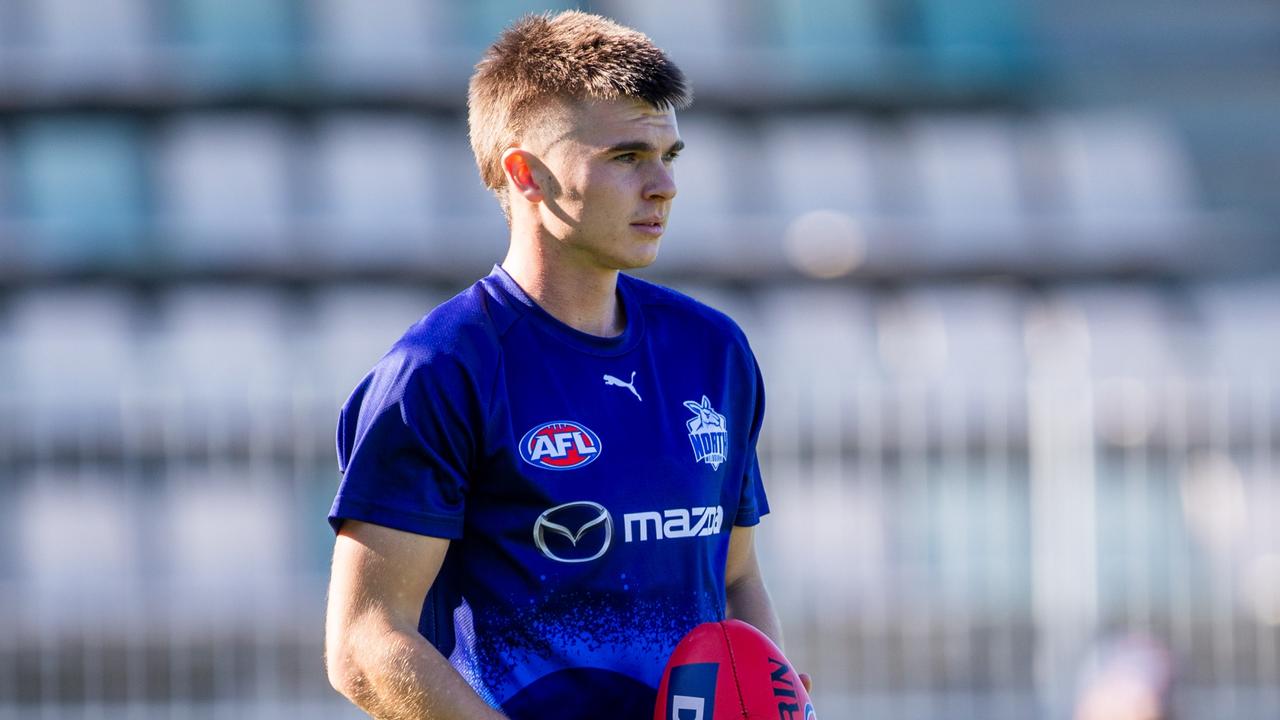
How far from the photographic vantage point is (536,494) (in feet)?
9.39

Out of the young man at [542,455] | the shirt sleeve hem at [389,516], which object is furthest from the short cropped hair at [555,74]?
the shirt sleeve hem at [389,516]

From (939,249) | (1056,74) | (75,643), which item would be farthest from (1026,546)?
(1056,74)

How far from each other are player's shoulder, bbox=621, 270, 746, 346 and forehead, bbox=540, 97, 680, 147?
1.15 feet

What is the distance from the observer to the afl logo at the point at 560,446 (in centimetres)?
286

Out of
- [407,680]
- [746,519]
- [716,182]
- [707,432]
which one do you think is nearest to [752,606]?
[746,519]

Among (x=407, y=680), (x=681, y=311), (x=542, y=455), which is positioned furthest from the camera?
(x=681, y=311)

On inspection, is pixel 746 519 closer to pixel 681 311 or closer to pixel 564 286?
pixel 681 311

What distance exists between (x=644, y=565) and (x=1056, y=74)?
2232 centimetres

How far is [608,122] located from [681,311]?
427mm

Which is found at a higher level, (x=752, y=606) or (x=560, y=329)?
(x=560, y=329)

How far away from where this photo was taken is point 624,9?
24.2 metres

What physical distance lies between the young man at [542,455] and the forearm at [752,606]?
0.76 feet

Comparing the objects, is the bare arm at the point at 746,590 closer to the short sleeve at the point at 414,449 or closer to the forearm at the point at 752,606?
the forearm at the point at 752,606

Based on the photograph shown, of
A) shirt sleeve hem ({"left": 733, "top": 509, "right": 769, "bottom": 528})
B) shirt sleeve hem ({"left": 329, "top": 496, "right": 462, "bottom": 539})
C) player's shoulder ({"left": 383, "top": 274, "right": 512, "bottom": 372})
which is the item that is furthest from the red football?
player's shoulder ({"left": 383, "top": 274, "right": 512, "bottom": 372})
